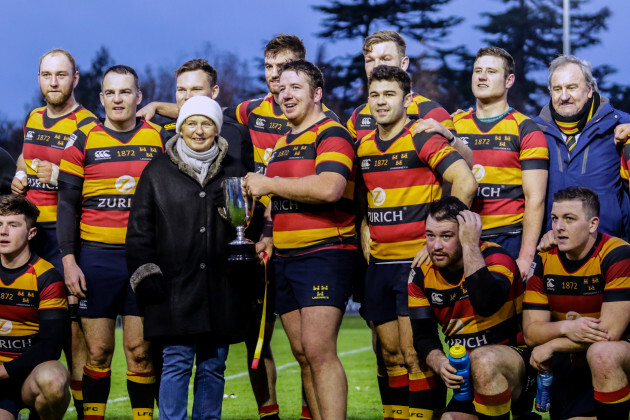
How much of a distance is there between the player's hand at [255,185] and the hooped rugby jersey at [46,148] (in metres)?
1.57

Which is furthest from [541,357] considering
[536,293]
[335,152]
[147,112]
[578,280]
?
[147,112]

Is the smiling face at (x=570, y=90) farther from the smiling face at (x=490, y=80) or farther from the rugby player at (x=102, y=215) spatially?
the rugby player at (x=102, y=215)

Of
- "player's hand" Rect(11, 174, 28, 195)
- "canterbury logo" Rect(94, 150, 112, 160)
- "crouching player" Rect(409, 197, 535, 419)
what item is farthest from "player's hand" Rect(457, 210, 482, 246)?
"player's hand" Rect(11, 174, 28, 195)

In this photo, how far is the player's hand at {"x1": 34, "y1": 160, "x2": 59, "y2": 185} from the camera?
5801mm

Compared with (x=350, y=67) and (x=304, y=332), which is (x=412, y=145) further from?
(x=350, y=67)

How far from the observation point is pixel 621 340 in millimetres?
4543

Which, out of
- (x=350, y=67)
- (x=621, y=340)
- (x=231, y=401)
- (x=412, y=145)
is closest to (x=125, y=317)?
(x=412, y=145)

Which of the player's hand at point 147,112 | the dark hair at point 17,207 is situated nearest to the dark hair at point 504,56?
the player's hand at point 147,112

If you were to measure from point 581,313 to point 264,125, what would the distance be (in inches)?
99.5

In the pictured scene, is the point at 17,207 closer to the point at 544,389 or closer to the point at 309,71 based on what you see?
the point at 309,71

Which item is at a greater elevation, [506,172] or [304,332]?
[506,172]

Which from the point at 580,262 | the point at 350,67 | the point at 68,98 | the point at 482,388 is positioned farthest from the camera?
the point at 350,67

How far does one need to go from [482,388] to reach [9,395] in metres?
2.64

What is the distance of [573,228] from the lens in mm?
4719
